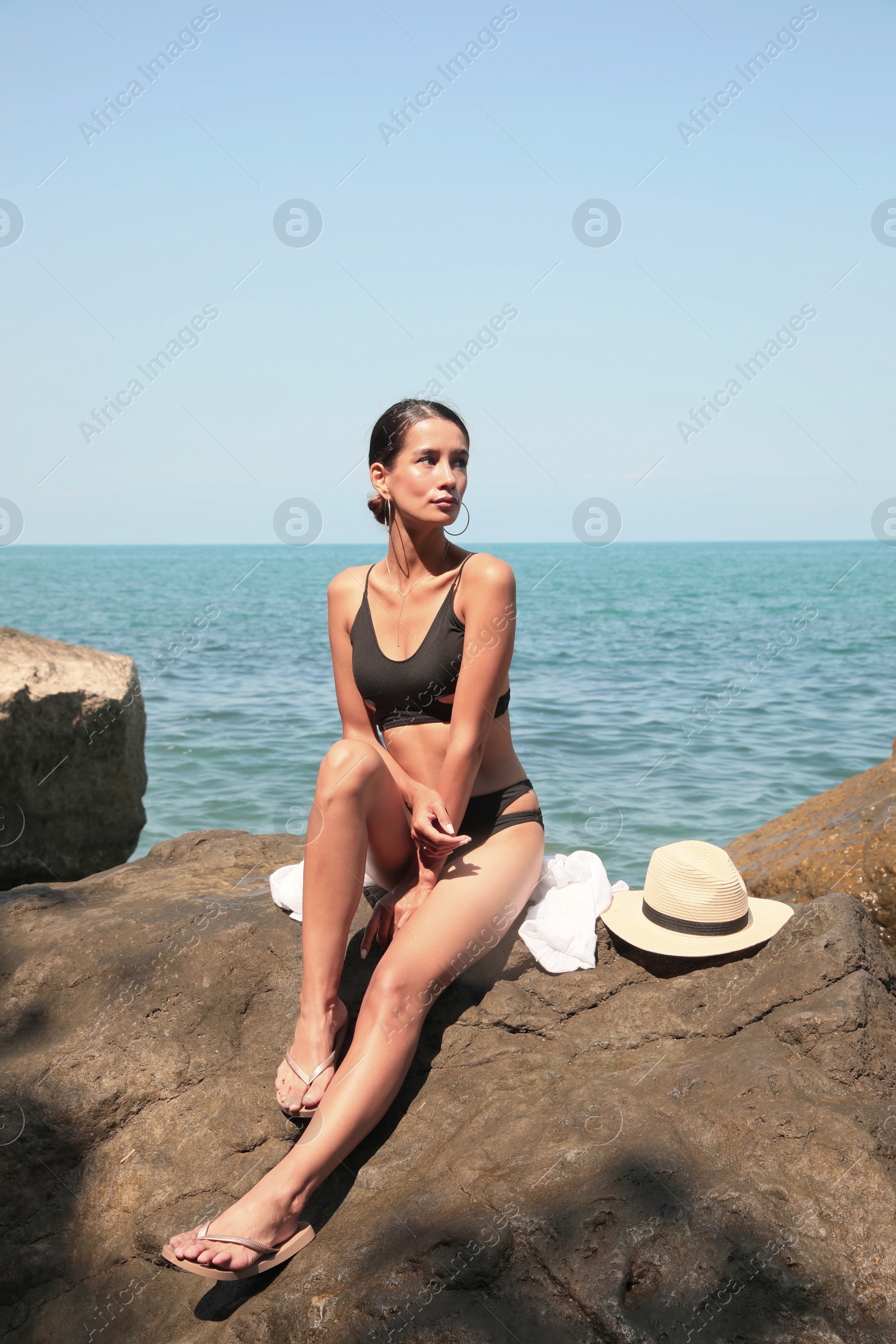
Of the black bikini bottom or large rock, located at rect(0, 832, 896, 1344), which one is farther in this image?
the black bikini bottom

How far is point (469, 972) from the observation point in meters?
3.12

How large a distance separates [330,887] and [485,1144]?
82 cm

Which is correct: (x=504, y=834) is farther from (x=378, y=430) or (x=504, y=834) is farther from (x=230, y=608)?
(x=230, y=608)

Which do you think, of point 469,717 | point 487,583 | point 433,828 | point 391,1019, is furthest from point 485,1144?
point 487,583

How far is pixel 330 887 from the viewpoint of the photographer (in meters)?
2.79

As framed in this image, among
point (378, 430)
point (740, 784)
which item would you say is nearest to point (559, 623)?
point (740, 784)

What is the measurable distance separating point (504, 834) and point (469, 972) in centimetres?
47

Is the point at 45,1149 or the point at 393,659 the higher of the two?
the point at 393,659

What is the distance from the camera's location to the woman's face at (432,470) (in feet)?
10.7

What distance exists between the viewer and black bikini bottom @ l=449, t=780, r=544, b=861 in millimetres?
3285

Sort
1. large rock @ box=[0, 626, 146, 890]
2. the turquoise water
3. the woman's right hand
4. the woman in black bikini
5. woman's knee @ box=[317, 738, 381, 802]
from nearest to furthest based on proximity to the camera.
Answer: the woman in black bikini → woman's knee @ box=[317, 738, 381, 802] → the woman's right hand → large rock @ box=[0, 626, 146, 890] → the turquoise water

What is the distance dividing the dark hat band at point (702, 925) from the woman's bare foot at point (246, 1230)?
4.92ft

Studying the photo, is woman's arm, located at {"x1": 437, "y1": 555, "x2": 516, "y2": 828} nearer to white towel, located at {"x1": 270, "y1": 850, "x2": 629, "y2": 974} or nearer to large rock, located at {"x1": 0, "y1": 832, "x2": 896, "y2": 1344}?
Answer: white towel, located at {"x1": 270, "y1": 850, "x2": 629, "y2": 974}

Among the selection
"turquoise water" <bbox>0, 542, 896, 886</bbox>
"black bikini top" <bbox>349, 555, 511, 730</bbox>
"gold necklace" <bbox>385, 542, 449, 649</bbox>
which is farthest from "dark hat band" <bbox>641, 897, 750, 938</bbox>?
"turquoise water" <bbox>0, 542, 896, 886</bbox>
